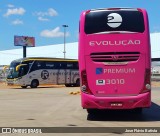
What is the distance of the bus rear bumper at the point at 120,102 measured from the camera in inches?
468

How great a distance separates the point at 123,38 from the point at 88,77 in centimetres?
169

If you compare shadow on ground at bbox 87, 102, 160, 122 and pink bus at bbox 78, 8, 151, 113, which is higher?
pink bus at bbox 78, 8, 151, 113

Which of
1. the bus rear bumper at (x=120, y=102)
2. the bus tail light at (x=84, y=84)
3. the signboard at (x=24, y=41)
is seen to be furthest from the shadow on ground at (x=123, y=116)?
the signboard at (x=24, y=41)

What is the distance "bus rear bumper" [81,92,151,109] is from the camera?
11883 millimetres

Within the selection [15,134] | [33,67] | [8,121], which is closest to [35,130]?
[15,134]

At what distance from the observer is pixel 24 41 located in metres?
86.2

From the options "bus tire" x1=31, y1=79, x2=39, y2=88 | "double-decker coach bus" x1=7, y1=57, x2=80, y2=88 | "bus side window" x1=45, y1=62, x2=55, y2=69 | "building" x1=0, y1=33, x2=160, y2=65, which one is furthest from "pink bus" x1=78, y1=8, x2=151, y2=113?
"building" x1=0, y1=33, x2=160, y2=65

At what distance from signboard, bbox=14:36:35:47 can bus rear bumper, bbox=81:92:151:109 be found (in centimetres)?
7371

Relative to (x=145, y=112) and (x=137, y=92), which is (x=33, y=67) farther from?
(x=137, y=92)

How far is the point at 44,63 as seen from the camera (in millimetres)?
37781

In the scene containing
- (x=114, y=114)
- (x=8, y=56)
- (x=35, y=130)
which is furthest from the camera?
(x=8, y=56)

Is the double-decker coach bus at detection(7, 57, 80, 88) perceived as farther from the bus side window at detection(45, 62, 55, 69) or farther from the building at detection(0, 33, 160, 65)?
the building at detection(0, 33, 160, 65)

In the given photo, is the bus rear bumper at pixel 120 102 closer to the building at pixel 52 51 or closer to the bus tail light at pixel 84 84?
the bus tail light at pixel 84 84

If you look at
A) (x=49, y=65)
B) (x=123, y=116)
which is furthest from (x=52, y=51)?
(x=123, y=116)
